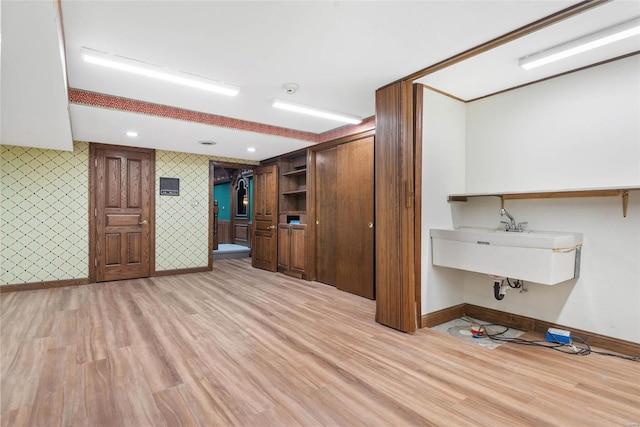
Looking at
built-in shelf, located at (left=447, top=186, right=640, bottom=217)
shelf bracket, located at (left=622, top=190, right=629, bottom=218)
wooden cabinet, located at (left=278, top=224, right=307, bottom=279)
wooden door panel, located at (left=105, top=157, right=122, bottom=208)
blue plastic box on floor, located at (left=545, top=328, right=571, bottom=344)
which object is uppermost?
wooden door panel, located at (left=105, top=157, right=122, bottom=208)

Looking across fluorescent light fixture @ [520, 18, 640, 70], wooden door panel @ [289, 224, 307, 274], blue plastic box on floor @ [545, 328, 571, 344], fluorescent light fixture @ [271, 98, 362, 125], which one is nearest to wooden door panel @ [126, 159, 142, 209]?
wooden door panel @ [289, 224, 307, 274]

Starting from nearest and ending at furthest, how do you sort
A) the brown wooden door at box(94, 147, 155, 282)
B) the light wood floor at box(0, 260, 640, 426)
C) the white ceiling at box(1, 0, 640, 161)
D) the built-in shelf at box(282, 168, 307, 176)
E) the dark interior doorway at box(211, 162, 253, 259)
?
the light wood floor at box(0, 260, 640, 426)
the white ceiling at box(1, 0, 640, 161)
the brown wooden door at box(94, 147, 155, 282)
the built-in shelf at box(282, 168, 307, 176)
the dark interior doorway at box(211, 162, 253, 259)

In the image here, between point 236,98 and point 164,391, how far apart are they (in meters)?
2.97

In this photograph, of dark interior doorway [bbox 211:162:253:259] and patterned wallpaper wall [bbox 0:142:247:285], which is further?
dark interior doorway [bbox 211:162:253:259]

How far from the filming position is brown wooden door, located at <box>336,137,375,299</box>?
4.32 meters

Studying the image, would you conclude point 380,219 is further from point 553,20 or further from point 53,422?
point 53,422

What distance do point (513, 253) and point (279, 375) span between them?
220cm

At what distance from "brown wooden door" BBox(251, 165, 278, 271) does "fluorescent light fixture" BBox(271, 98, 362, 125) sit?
2346 mm

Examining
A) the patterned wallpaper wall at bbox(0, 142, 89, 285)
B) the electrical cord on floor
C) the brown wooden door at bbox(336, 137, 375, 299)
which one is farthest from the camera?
the patterned wallpaper wall at bbox(0, 142, 89, 285)

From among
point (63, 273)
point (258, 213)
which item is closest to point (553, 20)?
point (258, 213)

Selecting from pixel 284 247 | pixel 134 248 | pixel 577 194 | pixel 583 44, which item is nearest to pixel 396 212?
pixel 577 194

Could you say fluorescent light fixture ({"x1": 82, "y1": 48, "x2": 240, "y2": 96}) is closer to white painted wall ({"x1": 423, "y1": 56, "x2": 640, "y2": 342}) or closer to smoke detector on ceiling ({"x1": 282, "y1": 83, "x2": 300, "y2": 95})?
smoke detector on ceiling ({"x1": 282, "y1": 83, "x2": 300, "y2": 95})

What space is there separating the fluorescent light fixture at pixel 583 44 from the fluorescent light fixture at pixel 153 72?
274cm

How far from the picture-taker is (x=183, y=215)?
6.10 m
